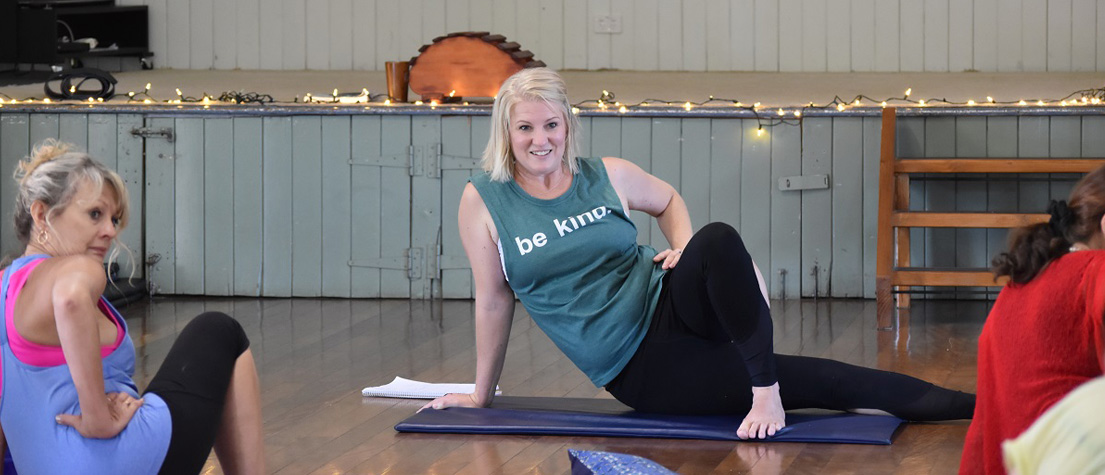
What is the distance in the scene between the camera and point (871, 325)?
4.83 m

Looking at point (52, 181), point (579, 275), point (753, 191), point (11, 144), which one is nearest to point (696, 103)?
point (753, 191)

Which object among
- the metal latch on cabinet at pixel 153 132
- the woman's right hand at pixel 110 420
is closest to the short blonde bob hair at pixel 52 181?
the woman's right hand at pixel 110 420

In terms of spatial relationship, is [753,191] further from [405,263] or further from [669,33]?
[669,33]

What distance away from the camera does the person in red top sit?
2031 mm

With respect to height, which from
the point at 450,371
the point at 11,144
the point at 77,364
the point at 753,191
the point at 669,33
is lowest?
the point at 450,371

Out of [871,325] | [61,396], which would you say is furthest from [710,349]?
[871,325]

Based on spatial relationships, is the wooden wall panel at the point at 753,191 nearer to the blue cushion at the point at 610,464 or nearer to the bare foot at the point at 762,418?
the bare foot at the point at 762,418

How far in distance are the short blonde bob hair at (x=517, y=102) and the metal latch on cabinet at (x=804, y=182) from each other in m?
2.58

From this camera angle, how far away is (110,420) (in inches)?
81.0

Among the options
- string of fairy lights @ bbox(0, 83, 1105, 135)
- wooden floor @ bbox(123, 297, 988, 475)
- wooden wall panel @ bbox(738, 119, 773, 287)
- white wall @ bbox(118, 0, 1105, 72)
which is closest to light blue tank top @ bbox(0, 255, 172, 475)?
wooden floor @ bbox(123, 297, 988, 475)

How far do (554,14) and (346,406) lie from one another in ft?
13.2

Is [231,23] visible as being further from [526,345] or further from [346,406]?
[346,406]

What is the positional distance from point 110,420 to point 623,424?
1355mm

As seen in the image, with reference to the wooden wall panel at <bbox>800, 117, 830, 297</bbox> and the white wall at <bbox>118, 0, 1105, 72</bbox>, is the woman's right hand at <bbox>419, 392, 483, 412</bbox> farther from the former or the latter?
the white wall at <bbox>118, 0, 1105, 72</bbox>
